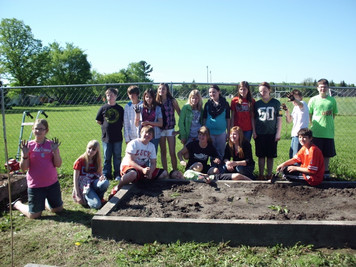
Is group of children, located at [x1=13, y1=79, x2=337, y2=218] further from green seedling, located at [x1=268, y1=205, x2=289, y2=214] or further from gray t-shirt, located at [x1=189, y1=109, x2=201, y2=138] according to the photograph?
green seedling, located at [x1=268, y1=205, x2=289, y2=214]

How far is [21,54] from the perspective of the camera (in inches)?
2504

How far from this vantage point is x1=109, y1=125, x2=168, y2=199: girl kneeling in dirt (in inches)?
207

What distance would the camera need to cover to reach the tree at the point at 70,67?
269ft

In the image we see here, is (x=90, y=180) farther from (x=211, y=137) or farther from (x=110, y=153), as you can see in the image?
(x=211, y=137)

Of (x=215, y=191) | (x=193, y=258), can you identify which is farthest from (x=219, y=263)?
(x=215, y=191)

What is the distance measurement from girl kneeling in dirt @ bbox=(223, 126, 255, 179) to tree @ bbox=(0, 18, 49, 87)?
200ft

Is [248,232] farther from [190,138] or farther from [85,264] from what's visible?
[190,138]

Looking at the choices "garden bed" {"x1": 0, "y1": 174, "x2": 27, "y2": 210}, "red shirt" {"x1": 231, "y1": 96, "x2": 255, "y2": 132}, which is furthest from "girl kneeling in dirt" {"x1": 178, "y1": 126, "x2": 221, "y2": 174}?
"garden bed" {"x1": 0, "y1": 174, "x2": 27, "y2": 210}

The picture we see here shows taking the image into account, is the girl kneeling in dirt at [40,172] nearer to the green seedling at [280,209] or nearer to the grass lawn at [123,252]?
the grass lawn at [123,252]

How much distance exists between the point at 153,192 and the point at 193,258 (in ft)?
6.37

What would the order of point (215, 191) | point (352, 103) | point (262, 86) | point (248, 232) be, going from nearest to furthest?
1. point (248, 232)
2. point (215, 191)
3. point (262, 86)
4. point (352, 103)

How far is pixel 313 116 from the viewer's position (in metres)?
6.07

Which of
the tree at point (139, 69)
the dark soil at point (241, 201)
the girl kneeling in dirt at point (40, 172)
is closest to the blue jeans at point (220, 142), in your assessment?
the dark soil at point (241, 201)

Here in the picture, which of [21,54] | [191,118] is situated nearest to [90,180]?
[191,118]
